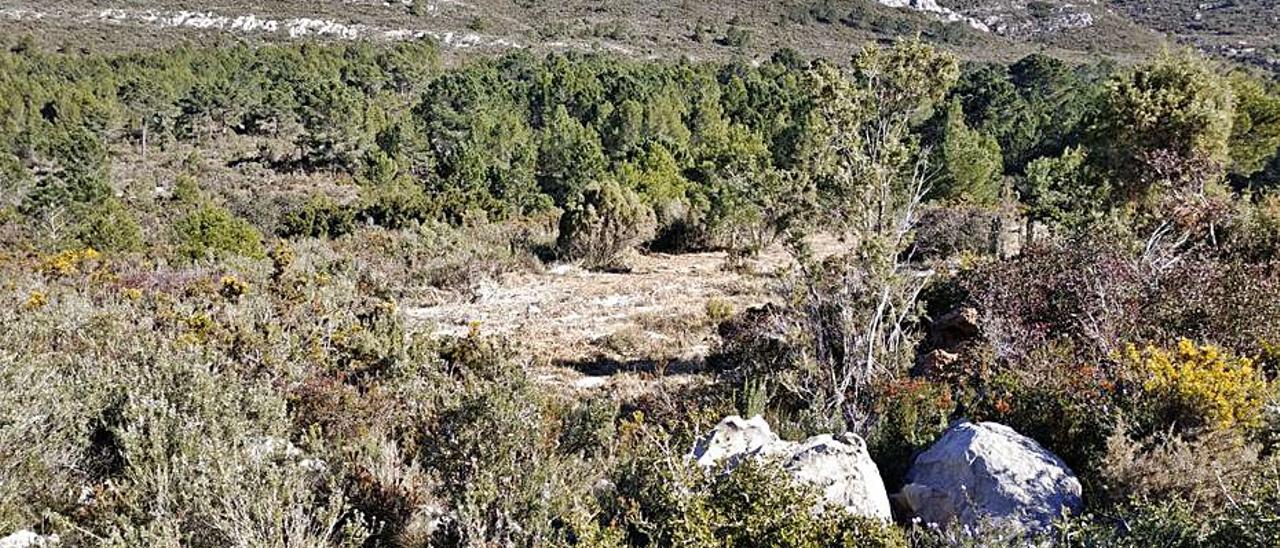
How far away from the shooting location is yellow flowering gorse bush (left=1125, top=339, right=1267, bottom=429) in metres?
4.93

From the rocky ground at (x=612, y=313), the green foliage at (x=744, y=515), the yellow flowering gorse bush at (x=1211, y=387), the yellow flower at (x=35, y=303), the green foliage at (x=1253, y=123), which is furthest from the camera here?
the green foliage at (x=1253, y=123)

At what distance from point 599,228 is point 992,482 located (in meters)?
12.3

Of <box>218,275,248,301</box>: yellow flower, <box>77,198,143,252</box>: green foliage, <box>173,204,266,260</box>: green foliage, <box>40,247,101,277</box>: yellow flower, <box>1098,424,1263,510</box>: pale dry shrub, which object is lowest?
<box>77,198,143,252</box>: green foliage

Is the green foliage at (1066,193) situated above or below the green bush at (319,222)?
above

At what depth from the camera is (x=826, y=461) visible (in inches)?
181

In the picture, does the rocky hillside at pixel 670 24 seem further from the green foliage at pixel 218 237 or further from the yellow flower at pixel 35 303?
the yellow flower at pixel 35 303

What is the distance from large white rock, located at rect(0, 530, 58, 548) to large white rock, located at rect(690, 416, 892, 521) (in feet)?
10.5

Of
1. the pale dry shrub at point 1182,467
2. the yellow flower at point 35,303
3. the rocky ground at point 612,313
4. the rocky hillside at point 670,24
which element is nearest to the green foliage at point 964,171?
the rocky ground at point 612,313

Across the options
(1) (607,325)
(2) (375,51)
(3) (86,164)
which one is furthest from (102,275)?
(2) (375,51)

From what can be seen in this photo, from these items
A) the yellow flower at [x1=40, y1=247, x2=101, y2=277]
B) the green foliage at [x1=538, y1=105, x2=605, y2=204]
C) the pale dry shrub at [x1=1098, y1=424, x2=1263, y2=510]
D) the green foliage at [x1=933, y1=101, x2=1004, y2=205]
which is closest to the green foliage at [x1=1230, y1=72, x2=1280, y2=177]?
the green foliage at [x1=933, y1=101, x2=1004, y2=205]

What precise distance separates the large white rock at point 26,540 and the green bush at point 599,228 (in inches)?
492

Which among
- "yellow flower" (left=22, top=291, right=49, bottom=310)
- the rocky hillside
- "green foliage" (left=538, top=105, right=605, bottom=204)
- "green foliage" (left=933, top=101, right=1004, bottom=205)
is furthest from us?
the rocky hillside

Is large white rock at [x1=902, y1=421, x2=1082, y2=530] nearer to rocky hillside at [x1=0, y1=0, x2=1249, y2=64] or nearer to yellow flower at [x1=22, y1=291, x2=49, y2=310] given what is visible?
yellow flower at [x1=22, y1=291, x2=49, y2=310]

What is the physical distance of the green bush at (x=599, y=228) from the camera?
16344 millimetres
